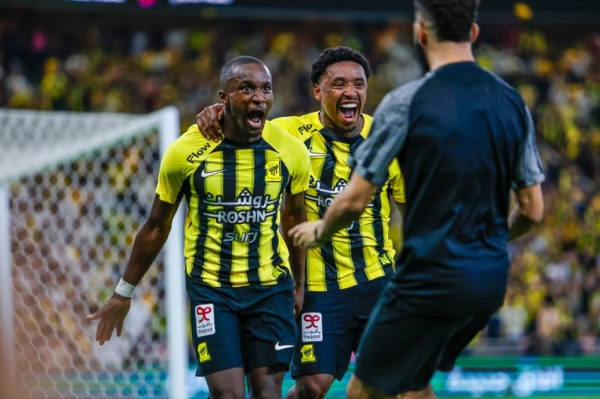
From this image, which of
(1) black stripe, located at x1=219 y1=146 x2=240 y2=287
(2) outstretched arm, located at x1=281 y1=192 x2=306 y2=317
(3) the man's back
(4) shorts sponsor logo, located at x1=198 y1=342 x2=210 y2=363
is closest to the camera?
(3) the man's back

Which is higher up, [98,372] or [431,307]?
[431,307]

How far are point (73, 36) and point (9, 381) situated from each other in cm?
1711

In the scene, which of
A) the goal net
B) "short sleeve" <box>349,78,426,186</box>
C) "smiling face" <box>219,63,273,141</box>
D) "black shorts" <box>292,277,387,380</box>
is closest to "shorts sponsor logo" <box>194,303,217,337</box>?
"black shorts" <box>292,277,387,380</box>

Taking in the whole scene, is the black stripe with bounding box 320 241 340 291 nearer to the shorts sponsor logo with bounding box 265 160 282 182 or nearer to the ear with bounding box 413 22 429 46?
the shorts sponsor logo with bounding box 265 160 282 182

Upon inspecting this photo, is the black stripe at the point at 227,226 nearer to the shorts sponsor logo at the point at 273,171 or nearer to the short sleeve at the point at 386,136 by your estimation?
the shorts sponsor logo at the point at 273,171

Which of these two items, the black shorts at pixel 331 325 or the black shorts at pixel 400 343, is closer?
the black shorts at pixel 400 343

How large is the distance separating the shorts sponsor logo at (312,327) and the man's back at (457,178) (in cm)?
177

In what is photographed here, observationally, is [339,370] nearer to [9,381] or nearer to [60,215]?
[9,381]

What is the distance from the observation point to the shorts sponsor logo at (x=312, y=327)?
5.99 meters

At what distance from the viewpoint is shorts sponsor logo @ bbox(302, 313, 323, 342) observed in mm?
5988

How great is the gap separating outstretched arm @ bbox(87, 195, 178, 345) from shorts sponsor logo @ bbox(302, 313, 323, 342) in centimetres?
104

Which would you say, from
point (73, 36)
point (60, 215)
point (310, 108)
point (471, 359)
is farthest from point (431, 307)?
point (73, 36)

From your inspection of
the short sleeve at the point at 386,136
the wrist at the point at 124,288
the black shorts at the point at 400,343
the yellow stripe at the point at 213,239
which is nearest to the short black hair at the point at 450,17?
the short sleeve at the point at 386,136

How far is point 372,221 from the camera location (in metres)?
6.11
